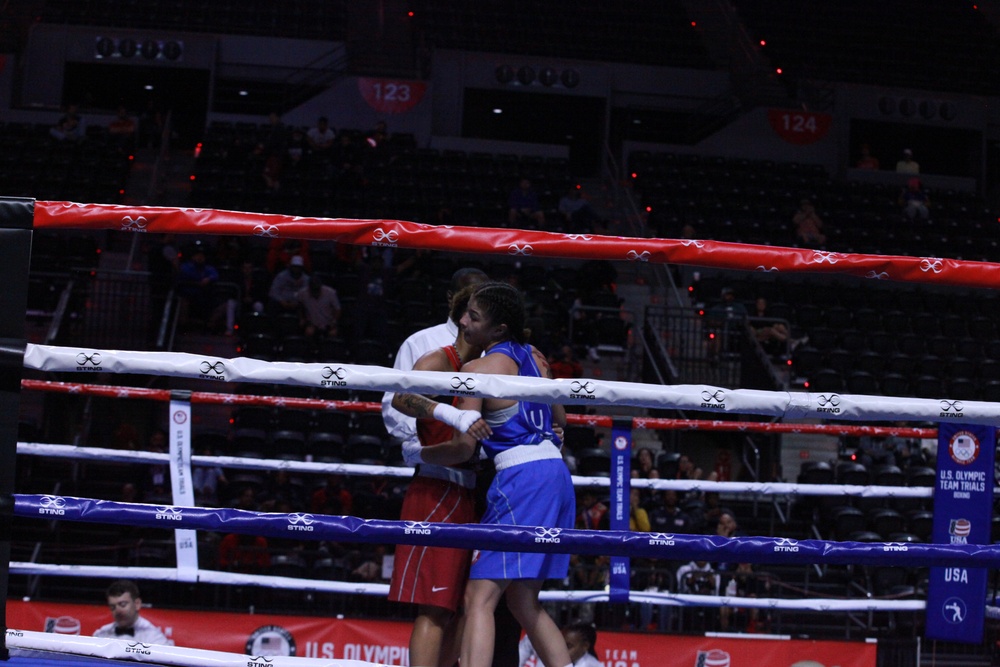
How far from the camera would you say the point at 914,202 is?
572 inches

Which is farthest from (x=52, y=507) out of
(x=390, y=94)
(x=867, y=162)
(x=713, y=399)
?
(x=867, y=162)

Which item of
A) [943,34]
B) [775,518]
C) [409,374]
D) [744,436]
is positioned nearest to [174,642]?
[409,374]

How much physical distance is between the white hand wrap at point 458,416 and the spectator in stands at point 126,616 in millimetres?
2271

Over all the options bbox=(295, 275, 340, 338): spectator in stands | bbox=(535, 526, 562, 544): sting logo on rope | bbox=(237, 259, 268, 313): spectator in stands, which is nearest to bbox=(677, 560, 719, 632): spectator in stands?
bbox=(535, 526, 562, 544): sting logo on rope

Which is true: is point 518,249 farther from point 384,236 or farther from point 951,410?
point 951,410

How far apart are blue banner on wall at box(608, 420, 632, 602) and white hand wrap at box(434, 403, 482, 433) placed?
4.61 ft

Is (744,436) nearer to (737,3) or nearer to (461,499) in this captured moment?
(461,499)

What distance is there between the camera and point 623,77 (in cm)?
1686

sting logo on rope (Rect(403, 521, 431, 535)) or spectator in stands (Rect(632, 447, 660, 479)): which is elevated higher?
sting logo on rope (Rect(403, 521, 431, 535))

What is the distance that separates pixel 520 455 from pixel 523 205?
33.0ft

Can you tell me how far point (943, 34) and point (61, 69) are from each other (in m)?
14.9

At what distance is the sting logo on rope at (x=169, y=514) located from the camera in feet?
7.11

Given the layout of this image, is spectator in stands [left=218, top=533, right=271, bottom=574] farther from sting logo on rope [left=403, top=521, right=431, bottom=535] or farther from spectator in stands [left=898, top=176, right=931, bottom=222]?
spectator in stands [left=898, top=176, right=931, bottom=222]

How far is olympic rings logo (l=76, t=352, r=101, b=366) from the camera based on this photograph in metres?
2.19
